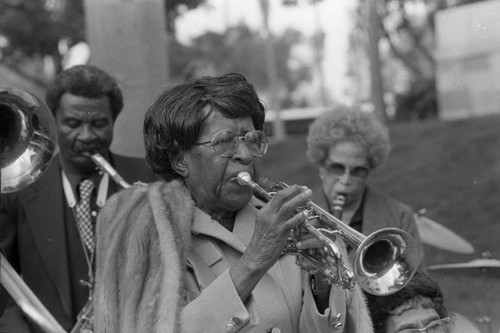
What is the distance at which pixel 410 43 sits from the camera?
→ 2628cm

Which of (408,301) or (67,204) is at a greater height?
(67,204)

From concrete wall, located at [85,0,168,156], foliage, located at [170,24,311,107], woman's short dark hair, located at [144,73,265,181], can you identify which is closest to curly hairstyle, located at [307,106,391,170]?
concrete wall, located at [85,0,168,156]

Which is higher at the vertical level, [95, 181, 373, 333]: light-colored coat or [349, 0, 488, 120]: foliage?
[95, 181, 373, 333]: light-colored coat

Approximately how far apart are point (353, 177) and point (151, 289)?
2.30 m

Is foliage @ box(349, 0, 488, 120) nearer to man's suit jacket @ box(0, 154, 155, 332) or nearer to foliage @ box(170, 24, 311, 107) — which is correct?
foliage @ box(170, 24, 311, 107)

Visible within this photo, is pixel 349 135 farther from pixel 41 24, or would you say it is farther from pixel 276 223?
Answer: pixel 41 24

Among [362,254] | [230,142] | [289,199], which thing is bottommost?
[362,254]

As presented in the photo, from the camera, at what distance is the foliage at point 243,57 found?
26516 millimetres

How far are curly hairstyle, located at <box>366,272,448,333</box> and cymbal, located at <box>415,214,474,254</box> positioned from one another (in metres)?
1.81

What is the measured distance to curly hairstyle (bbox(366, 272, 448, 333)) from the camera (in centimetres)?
349

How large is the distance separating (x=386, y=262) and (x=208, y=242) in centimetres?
70

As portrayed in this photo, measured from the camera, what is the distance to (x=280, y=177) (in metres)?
15.5

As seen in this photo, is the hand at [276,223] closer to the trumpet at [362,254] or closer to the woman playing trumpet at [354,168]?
the trumpet at [362,254]

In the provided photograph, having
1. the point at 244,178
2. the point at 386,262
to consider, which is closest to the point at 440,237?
the point at 386,262
